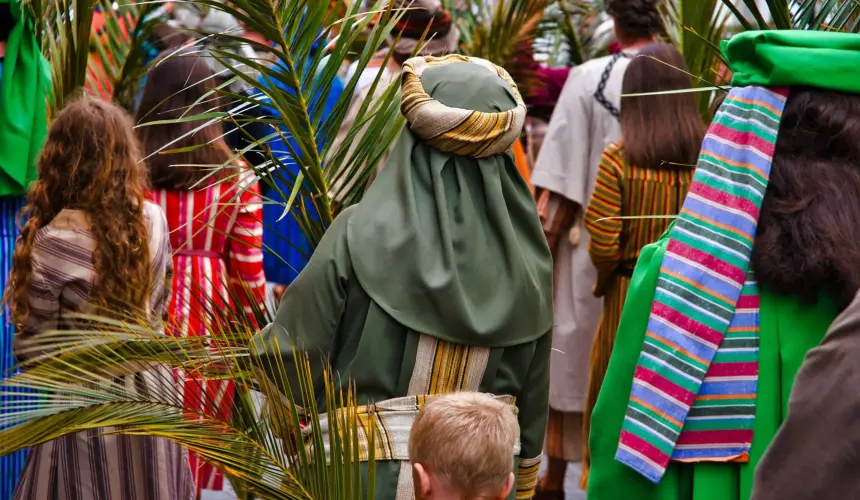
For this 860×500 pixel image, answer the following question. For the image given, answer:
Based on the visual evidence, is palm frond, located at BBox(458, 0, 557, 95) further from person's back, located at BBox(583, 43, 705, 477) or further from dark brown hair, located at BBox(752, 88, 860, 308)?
dark brown hair, located at BBox(752, 88, 860, 308)

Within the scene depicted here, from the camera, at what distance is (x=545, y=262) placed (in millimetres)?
3121

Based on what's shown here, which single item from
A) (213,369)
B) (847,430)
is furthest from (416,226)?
(847,430)

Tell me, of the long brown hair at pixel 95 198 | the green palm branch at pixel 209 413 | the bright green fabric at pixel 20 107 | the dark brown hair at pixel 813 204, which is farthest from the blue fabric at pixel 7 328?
the dark brown hair at pixel 813 204

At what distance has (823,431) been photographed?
5.79 ft

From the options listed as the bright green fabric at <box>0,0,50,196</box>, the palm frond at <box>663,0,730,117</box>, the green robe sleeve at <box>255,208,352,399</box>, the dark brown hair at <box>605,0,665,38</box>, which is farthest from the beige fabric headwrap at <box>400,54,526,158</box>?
the dark brown hair at <box>605,0,665,38</box>

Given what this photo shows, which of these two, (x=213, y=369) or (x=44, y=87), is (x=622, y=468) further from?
(x=44, y=87)

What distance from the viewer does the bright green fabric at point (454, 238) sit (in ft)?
9.43

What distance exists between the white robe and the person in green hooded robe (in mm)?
2561

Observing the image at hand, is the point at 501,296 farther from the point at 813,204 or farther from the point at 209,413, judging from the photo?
the point at 813,204

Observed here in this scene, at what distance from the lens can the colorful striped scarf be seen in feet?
7.84

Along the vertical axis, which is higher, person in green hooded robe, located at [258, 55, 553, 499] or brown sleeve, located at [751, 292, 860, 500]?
brown sleeve, located at [751, 292, 860, 500]

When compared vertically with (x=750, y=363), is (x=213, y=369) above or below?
below

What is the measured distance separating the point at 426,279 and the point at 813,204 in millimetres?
880

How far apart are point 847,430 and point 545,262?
143cm
